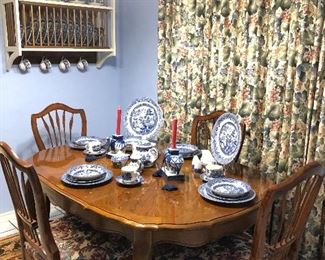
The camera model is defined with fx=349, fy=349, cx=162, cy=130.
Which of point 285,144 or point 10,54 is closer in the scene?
point 285,144

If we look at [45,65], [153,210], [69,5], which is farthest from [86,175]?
[69,5]

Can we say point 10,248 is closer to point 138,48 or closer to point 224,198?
point 224,198

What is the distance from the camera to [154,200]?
160cm

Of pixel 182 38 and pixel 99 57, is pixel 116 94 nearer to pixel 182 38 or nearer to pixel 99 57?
pixel 99 57

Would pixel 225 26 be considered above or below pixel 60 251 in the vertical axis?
above

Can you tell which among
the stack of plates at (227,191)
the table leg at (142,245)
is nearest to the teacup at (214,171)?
the stack of plates at (227,191)

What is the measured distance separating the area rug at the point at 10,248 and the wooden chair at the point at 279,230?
1.26 meters

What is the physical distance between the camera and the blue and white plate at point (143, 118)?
230 centimetres

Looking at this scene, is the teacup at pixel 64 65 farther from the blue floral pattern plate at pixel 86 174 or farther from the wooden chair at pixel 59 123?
the blue floral pattern plate at pixel 86 174

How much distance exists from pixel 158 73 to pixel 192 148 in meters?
0.89

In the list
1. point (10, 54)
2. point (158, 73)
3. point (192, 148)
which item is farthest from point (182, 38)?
point (10, 54)

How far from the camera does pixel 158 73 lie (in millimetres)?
2900

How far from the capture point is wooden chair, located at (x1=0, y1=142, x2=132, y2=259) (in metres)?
1.49

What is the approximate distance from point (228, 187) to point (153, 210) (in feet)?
1.38
